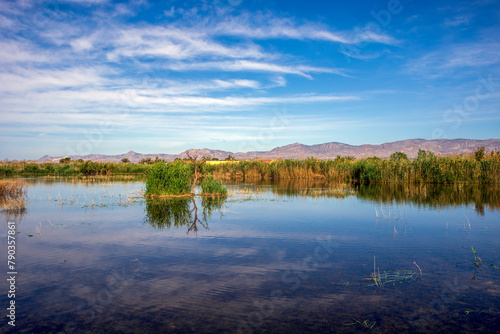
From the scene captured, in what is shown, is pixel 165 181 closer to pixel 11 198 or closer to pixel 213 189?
pixel 213 189

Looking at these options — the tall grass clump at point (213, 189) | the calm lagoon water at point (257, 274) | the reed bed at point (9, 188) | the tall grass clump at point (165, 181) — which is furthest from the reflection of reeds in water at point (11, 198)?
the tall grass clump at point (213, 189)

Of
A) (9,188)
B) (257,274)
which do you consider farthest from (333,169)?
(257,274)

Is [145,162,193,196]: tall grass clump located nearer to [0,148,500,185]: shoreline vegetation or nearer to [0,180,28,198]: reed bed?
[0,148,500,185]: shoreline vegetation

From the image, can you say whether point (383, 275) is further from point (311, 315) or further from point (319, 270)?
point (311, 315)

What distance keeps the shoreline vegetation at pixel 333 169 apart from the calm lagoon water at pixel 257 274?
36.4ft

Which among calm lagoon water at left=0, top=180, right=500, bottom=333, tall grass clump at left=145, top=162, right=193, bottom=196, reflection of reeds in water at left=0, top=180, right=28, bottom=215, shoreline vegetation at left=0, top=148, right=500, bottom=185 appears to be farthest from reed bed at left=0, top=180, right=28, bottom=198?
calm lagoon water at left=0, top=180, right=500, bottom=333

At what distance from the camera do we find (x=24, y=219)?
14.8 m

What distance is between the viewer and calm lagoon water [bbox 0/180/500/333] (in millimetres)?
5492

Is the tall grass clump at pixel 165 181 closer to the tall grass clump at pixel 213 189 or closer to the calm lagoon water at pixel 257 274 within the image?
the tall grass clump at pixel 213 189

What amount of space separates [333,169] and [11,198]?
3258 cm

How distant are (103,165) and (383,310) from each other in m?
58.8

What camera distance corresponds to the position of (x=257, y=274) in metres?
7.61

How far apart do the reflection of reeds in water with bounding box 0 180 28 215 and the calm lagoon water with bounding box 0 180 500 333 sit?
10.6 ft

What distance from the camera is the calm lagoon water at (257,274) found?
5.49 metres
